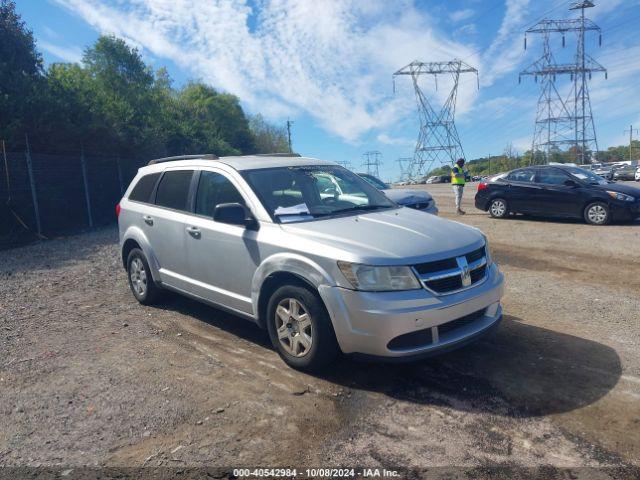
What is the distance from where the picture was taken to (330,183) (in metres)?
5.36

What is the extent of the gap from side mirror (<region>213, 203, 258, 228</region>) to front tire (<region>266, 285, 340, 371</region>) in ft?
2.39

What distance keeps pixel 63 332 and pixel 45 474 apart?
2.85 metres

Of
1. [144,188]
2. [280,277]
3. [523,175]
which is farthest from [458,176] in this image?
[280,277]

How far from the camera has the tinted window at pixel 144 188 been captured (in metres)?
6.21

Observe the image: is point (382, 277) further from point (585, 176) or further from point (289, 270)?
point (585, 176)

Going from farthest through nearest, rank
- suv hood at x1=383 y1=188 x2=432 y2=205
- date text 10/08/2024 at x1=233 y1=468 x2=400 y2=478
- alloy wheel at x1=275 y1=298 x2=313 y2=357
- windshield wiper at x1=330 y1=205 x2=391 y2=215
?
suv hood at x1=383 y1=188 x2=432 y2=205 < windshield wiper at x1=330 y1=205 x2=391 y2=215 < alloy wheel at x1=275 y1=298 x2=313 y2=357 < date text 10/08/2024 at x1=233 y1=468 x2=400 y2=478

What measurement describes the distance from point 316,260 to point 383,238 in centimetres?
57

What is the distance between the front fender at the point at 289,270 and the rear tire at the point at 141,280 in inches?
82.7

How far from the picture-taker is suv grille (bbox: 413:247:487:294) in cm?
382

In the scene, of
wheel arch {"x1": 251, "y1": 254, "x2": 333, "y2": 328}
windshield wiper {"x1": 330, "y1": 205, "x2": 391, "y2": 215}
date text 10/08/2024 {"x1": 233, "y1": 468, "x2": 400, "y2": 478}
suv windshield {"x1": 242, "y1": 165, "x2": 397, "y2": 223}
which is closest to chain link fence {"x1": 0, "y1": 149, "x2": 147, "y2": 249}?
suv windshield {"x1": 242, "y1": 165, "x2": 397, "y2": 223}

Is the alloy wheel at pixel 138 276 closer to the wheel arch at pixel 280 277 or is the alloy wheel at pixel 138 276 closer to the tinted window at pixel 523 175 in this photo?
the wheel arch at pixel 280 277

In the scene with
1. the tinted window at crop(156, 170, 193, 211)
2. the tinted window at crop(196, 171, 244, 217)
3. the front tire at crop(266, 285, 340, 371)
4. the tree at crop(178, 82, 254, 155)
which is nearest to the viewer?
the front tire at crop(266, 285, 340, 371)

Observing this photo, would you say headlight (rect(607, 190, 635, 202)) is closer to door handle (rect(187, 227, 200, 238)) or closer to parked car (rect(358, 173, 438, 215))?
parked car (rect(358, 173, 438, 215))

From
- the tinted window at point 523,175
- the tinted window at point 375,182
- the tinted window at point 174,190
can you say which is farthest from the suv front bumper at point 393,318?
the tinted window at point 523,175
